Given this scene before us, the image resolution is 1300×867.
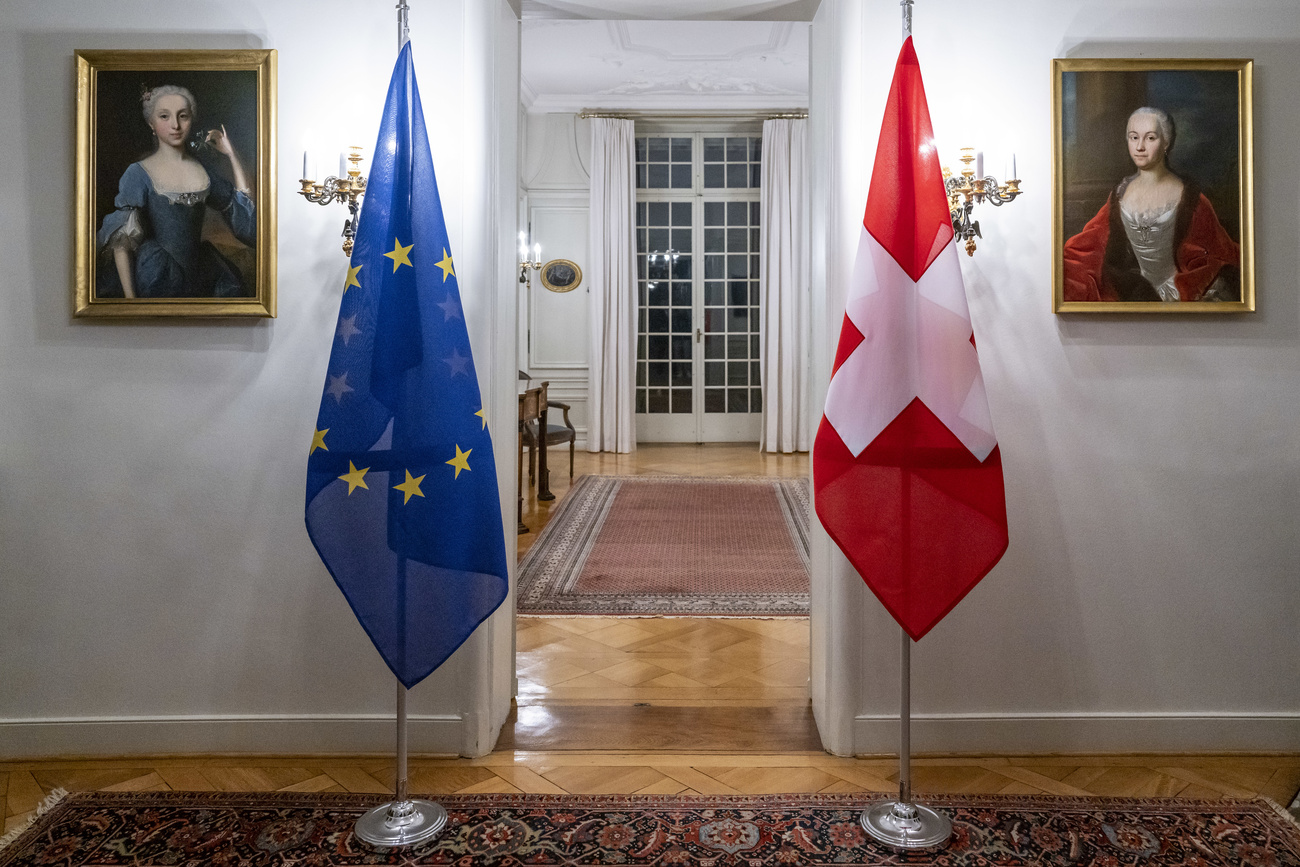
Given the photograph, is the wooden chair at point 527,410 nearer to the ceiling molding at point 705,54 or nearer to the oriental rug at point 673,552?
the oriental rug at point 673,552

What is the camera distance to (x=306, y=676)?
2291mm

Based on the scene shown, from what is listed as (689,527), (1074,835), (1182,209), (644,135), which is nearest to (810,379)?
(1182,209)

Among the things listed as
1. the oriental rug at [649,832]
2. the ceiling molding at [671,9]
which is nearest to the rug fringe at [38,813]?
the oriental rug at [649,832]

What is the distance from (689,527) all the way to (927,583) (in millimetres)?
3179

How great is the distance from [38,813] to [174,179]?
1.54m

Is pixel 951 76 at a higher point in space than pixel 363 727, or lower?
higher

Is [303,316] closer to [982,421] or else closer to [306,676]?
[306,676]

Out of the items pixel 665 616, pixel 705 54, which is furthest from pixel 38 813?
pixel 705 54

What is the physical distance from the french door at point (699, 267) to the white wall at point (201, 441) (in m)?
6.30

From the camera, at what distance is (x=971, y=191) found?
2113 millimetres

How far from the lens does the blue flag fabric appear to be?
1.81 m

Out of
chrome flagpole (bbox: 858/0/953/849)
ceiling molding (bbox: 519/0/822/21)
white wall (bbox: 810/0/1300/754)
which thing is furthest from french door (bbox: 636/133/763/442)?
chrome flagpole (bbox: 858/0/953/849)

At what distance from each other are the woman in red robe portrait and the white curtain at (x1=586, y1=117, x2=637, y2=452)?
6142 millimetres

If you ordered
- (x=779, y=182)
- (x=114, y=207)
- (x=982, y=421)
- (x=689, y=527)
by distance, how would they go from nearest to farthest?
(x=982, y=421) < (x=114, y=207) < (x=689, y=527) < (x=779, y=182)
